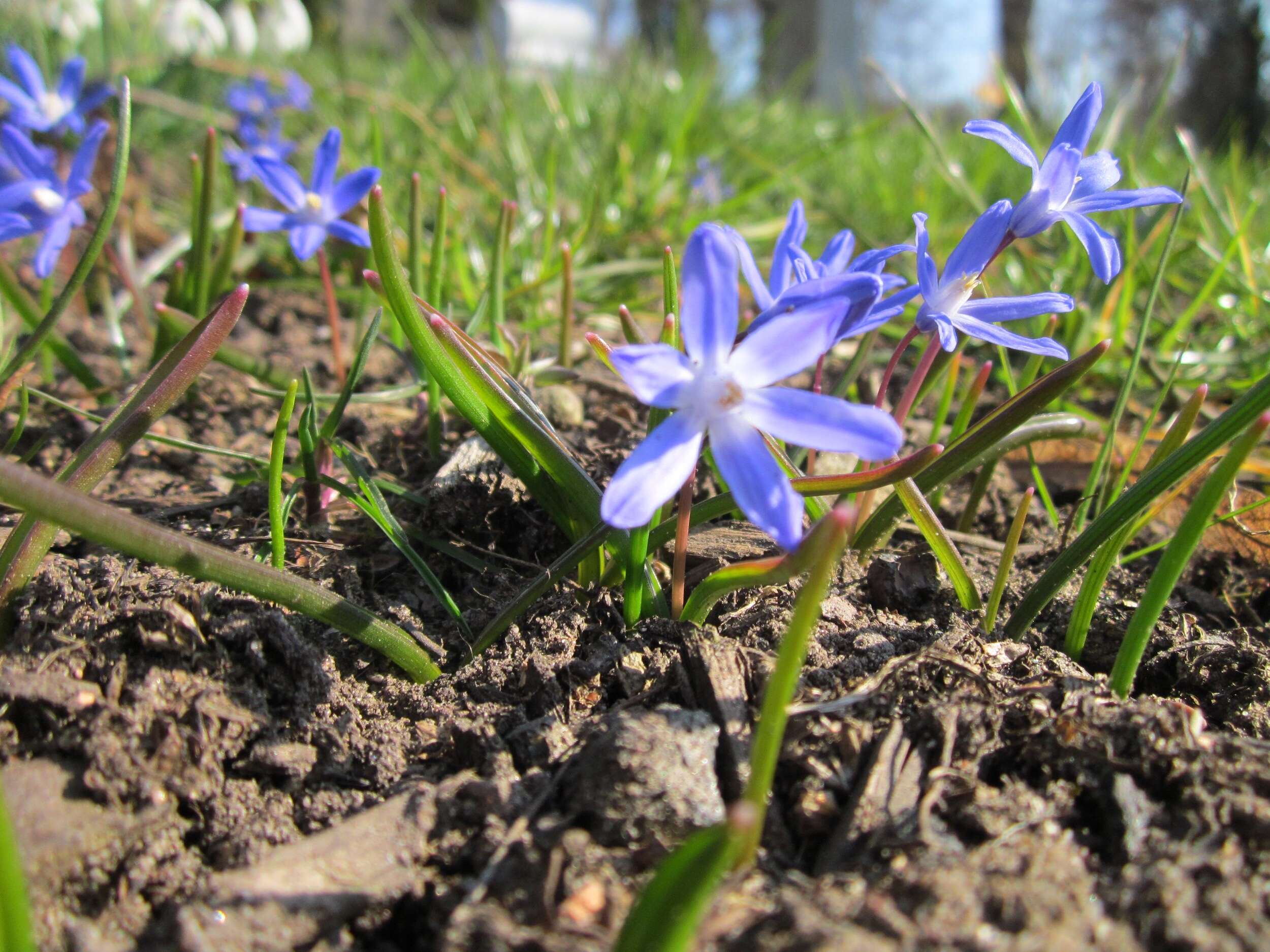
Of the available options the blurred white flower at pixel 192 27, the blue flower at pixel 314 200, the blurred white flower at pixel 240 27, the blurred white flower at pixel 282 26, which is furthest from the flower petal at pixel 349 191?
the blurred white flower at pixel 282 26

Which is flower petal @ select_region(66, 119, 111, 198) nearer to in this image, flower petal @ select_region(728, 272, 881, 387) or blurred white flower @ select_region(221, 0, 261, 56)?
flower petal @ select_region(728, 272, 881, 387)

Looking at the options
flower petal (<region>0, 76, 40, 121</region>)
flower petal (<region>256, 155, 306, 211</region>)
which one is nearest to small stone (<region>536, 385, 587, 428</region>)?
flower petal (<region>256, 155, 306, 211</region>)

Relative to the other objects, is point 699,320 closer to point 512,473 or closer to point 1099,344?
point 1099,344

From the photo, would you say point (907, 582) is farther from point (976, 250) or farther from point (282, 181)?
point (282, 181)

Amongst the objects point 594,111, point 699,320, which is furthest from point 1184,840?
point 594,111

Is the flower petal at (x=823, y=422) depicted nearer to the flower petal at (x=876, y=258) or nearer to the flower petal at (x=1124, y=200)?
the flower petal at (x=876, y=258)

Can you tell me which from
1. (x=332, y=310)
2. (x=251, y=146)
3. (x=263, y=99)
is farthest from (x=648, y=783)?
(x=263, y=99)

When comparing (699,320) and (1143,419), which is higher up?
(1143,419)
